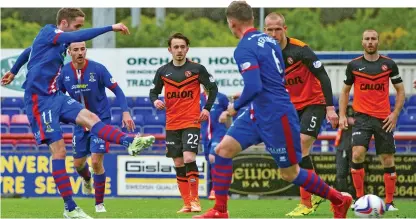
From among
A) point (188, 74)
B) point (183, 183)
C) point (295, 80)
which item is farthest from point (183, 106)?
point (295, 80)

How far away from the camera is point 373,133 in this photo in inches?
542

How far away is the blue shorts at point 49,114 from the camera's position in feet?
35.7

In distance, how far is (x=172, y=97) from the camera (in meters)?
13.8

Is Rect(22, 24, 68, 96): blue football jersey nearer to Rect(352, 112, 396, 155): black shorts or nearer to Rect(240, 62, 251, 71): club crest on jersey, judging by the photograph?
Rect(240, 62, 251, 71): club crest on jersey

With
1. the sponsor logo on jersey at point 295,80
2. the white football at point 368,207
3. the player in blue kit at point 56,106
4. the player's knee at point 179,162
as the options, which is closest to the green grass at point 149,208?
the player's knee at point 179,162

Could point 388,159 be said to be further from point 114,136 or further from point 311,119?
point 114,136

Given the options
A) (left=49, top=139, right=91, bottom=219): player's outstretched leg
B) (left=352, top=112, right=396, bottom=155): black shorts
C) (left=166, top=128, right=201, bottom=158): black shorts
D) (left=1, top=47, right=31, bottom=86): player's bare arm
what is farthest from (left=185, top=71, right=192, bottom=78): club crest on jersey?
(left=49, top=139, right=91, bottom=219): player's outstretched leg

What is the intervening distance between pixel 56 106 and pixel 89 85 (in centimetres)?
252

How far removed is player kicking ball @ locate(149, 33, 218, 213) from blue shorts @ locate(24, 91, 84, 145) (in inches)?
99.6

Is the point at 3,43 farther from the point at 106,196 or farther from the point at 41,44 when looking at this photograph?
the point at 41,44

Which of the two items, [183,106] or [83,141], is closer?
[183,106]

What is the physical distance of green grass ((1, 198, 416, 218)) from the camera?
41.5 ft

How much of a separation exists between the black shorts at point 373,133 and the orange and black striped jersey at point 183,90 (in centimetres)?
191

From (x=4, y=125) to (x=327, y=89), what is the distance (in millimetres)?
10940
